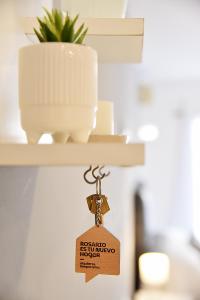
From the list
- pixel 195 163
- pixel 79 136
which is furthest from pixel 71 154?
pixel 195 163

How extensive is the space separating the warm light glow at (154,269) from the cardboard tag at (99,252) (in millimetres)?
2196

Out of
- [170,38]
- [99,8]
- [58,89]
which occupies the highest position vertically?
[170,38]

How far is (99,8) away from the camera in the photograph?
2.38ft

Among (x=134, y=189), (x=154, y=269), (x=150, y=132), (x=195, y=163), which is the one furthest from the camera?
(x=150, y=132)

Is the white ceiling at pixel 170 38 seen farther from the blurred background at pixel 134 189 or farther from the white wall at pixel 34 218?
the white wall at pixel 34 218

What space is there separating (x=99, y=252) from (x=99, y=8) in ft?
1.40

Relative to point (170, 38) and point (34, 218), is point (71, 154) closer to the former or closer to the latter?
point (34, 218)

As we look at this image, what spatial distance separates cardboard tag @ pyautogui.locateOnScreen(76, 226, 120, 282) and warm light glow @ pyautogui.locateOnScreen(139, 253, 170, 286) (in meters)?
2.20

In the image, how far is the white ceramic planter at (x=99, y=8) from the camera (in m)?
0.72

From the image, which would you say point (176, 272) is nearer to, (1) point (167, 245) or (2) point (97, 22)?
(1) point (167, 245)

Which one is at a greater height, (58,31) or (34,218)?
(58,31)

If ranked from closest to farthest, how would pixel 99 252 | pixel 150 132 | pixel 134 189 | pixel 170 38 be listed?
pixel 99 252
pixel 170 38
pixel 134 189
pixel 150 132

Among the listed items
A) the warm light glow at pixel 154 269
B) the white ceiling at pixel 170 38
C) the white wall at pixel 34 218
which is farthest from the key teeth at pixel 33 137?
the warm light glow at pixel 154 269

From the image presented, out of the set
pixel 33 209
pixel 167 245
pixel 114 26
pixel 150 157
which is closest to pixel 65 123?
pixel 114 26
